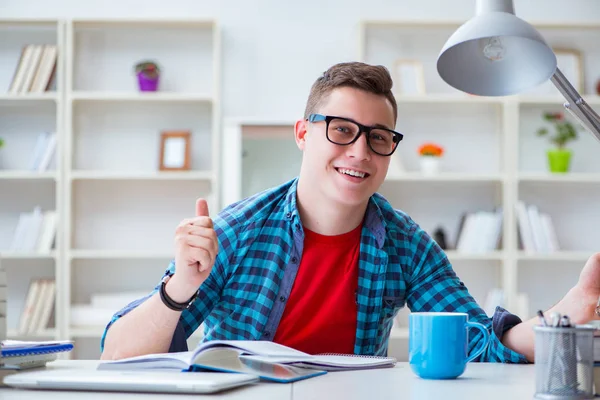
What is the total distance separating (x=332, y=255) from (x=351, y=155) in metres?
0.24

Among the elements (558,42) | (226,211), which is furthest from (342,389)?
(558,42)

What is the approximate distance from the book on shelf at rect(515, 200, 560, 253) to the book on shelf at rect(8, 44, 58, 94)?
8.24ft

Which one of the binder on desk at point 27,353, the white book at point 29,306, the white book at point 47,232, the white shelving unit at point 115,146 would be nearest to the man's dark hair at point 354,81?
the binder on desk at point 27,353

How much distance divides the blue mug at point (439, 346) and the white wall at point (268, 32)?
9.87 feet

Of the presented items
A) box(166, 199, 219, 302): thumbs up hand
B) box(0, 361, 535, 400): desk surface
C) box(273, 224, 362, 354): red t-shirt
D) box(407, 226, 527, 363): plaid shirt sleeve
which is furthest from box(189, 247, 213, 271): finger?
box(407, 226, 527, 363): plaid shirt sleeve

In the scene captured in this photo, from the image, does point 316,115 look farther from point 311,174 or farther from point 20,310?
point 20,310

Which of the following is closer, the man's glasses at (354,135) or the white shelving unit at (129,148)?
the man's glasses at (354,135)

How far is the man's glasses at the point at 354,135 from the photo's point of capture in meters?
1.79

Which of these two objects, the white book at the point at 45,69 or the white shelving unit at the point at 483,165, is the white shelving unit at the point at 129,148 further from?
the white shelving unit at the point at 483,165

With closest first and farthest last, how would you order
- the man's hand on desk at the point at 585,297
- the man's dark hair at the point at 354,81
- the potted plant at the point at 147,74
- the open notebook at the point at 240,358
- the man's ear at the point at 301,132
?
the open notebook at the point at 240,358, the man's hand on desk at the point at 585,297, the man's dark hair at the point at 354,81, the man's ear at the point at 301,132, the potted plant at the point at 147,74

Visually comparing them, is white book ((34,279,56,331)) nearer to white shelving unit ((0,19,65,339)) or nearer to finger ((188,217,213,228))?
white shelving unit ((0,19,65,339))

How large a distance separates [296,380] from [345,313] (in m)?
0.59

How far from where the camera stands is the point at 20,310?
4117 millimetres

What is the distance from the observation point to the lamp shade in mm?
1308
